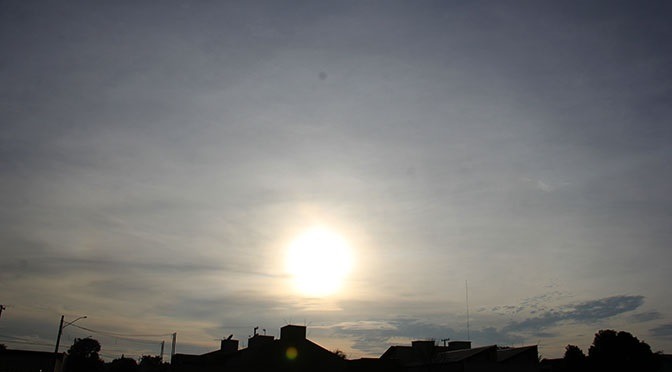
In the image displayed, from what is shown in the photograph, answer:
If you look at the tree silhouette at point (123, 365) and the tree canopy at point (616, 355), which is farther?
the tree silhouette at point (123, 365)

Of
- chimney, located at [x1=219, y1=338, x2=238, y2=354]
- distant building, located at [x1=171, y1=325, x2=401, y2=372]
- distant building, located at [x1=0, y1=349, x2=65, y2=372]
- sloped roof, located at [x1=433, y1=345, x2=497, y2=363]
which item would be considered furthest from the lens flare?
distant building, located at [x1=0, y1=349, x2=65, y2=372]

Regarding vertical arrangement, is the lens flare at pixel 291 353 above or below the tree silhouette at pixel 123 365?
above

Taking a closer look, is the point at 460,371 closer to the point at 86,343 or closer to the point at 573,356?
the point at 573,356

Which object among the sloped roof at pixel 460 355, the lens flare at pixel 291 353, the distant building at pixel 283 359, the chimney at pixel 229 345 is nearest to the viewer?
the distant building at pixel 283 359

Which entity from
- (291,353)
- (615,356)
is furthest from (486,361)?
(291,353)

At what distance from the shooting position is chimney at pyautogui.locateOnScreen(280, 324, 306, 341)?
58.0 meters

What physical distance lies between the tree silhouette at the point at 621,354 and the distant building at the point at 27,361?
2863 inches

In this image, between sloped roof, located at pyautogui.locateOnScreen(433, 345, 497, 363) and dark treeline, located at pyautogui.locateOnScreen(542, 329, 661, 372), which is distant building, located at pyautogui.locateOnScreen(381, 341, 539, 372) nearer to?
sloped roof, located at pyautogui.locateOnScreen(433, 345, 497, 363)

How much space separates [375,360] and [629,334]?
112ft

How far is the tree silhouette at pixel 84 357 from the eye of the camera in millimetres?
124950

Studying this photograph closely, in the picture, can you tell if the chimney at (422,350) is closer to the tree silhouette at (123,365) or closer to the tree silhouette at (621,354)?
the tree silhouette at (621,354)

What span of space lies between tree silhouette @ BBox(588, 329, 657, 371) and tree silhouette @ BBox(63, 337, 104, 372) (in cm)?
11559

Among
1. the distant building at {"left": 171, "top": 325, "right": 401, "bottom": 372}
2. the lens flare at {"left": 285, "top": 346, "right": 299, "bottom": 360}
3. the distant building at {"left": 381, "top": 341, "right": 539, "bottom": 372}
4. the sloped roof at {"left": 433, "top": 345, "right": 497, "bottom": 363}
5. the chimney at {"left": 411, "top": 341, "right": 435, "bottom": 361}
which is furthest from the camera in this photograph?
the chimney at {"left": 411, "top": 341, "right": 435, "bottom": 361}

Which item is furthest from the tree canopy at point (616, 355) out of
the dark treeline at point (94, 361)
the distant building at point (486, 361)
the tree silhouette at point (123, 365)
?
the tree silhouette at point (123, 365)
